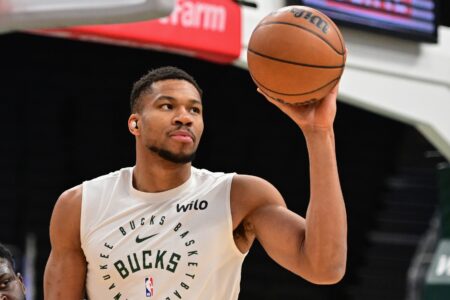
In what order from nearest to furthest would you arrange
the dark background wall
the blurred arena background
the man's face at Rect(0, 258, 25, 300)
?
the man's face at Rect(0, 258, 25, 300) → the blurred arena background → the dark background wall

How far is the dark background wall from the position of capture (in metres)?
11.6

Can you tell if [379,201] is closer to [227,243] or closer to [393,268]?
[393,268]

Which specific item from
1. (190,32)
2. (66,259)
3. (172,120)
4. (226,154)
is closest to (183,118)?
(172,120)

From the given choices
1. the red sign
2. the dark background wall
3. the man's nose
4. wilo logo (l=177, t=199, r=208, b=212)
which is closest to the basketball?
the man's nose

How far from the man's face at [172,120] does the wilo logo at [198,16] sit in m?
3.70

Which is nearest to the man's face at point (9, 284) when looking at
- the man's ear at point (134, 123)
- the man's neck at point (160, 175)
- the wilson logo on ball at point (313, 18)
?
the man's neck at point (160, 175)

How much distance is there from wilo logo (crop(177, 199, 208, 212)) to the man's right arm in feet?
1.19

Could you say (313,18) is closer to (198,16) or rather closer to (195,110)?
(195,110)

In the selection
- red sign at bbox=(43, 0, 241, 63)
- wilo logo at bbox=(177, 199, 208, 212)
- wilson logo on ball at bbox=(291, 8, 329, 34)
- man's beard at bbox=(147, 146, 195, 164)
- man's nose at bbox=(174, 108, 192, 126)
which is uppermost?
wilson logo on ball at bbox=(291, 8, 329, 34)

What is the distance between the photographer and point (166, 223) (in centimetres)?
355

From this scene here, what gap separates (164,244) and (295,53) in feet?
2.50

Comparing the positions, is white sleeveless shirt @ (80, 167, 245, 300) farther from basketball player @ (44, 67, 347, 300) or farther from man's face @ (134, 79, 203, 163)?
man's face @ (134, 79, 203, 163)

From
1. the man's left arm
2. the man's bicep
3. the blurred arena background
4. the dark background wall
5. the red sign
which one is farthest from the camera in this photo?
the dark background wall

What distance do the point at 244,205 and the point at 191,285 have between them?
31 cm
